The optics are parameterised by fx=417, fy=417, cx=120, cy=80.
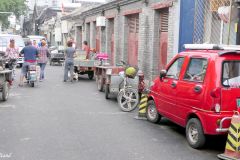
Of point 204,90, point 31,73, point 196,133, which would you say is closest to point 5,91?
point 31,73

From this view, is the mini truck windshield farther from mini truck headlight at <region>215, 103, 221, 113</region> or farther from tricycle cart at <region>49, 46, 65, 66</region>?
tricycle cart at <region>49, 46, 65, 66</region>

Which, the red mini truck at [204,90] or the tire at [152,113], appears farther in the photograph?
the tire at [152,113]

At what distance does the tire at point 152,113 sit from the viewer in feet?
29.9

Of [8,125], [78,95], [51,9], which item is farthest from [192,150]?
[51,9]

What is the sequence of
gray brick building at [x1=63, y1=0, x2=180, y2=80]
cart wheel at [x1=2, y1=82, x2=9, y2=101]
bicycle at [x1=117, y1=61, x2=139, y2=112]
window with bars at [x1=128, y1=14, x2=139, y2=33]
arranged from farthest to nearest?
1. window with bars at [x1=128, y1=14, x2=139, y2=33]
2. gray brick building at [x1=63, y1=0, x2=180, y2=80]
3. cart wheel at [x1=2, y1=82, x2=9, y2=101]
4. bicycle at [x1=117, y1=61, x2=139, y2=112]

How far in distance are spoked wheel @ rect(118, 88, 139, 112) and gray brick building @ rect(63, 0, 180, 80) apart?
366 cm

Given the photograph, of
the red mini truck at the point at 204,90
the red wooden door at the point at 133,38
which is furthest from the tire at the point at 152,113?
the red wooden door at the point at 133,38

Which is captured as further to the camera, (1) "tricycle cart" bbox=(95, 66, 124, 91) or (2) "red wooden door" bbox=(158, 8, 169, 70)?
(2) "red wooden door" bbox=(158, 8, 169, 70)

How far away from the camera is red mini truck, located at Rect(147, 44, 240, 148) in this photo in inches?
267

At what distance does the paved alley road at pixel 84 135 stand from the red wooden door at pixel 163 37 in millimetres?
4278

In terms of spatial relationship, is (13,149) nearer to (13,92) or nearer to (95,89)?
(13,92)

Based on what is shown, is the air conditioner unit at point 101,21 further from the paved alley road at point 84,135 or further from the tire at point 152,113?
the tire at point 152,113

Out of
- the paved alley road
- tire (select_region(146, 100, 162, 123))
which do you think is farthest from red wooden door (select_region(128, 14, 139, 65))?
tire (select_region(146, 100, 162, 123))

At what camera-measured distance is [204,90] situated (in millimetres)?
6918
